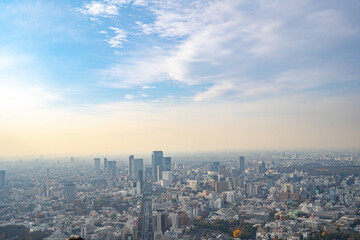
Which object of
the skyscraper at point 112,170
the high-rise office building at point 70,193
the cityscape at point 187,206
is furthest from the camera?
→ the skyscraper at point 112,170

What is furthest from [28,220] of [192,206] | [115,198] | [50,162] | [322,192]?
[50,162]

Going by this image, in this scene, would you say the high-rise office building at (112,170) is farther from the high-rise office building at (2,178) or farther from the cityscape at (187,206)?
the high-rise office building at (2,178)

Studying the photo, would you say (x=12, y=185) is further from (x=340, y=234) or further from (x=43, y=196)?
(x=340, y=234)

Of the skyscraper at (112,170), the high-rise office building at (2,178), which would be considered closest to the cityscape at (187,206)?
the high-rise office building at (2,178)

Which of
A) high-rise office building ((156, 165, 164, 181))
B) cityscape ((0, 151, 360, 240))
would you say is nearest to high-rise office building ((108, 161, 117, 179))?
cityscape ((0, 151, 360, 240))

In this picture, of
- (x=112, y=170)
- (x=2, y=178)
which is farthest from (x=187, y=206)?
(x=112, y=170)

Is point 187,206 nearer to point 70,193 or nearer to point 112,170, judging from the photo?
point 70,193

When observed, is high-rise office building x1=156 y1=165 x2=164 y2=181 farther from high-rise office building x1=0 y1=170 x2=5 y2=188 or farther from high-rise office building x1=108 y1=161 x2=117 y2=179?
high-rise office building x1=0 y1=170 x2=5 y2=188

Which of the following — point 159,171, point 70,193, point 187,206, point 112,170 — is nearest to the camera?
point 187,206
